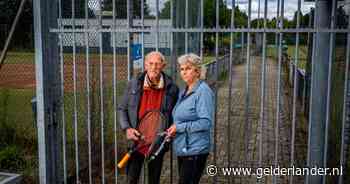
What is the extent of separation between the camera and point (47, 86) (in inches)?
200

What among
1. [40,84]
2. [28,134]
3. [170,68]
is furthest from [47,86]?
[28,134]

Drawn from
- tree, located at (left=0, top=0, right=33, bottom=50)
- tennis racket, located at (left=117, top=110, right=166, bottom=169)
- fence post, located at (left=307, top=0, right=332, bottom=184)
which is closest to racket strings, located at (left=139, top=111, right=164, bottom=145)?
tennis racket, located at (left=117, top=110, right=166, bottom=169)

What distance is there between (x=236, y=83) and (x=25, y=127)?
1281 centimetres

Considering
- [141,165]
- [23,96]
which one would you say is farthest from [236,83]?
[141,165]

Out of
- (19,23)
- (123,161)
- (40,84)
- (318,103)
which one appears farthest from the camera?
(19,23)

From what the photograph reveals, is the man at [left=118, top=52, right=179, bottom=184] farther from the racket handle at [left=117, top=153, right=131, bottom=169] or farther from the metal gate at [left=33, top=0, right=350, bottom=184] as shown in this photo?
the metal gate at [left=33, top=0, right=350, bottom=184]

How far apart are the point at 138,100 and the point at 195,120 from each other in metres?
0.64

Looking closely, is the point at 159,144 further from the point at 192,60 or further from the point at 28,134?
the point at 28,134

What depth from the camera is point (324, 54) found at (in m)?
4.29

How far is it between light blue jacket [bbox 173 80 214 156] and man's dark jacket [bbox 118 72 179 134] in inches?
7.8

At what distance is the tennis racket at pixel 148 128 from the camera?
3988 mm

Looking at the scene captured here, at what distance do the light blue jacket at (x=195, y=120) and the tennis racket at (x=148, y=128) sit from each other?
23 centimetres

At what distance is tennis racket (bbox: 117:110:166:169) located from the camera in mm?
3988

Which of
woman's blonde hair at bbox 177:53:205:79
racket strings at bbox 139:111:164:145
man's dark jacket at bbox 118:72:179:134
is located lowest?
racket strings at bbox 139:111:164:145
